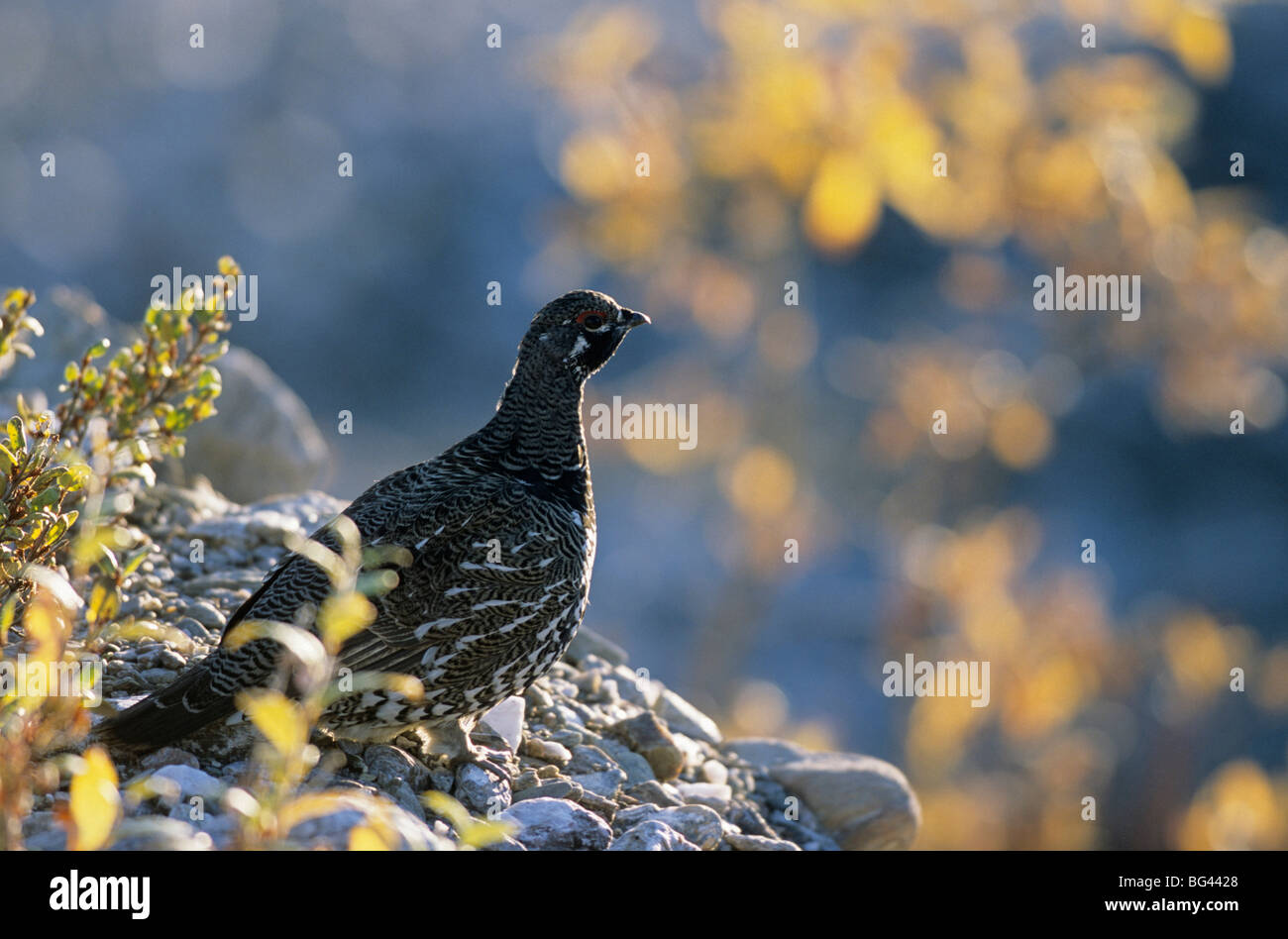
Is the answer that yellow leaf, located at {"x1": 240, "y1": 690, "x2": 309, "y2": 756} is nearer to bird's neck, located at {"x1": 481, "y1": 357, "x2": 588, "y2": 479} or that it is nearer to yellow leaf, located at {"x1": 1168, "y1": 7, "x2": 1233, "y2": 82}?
bird's neck, located at {"x1": 481, "y1": 357, "x2": 588, "y2": 479}

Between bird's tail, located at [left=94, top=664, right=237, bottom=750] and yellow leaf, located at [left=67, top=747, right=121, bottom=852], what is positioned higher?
bird's tail, located at [left=94, top=664, right=237, bottom=750]

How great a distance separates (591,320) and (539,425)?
2.13 ft

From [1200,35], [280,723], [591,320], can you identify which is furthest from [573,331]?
[280,723]

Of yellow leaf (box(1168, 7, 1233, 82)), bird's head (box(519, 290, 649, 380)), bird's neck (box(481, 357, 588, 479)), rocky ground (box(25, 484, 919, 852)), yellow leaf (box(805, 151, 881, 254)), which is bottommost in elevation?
rocky ground (box(25, 484, 919, 852))

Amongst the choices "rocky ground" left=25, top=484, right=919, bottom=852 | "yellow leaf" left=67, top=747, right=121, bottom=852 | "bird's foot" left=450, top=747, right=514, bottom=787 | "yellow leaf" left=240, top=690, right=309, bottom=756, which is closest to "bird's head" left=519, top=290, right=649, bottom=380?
"rocky ground" left=25, top=484, right=919, bottom=852

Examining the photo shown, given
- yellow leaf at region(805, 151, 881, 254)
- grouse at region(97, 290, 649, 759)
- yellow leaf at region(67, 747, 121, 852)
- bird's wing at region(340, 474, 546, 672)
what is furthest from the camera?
yellow leaf at region(805, 151, 881, 254)

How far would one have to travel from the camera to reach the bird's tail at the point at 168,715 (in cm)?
529

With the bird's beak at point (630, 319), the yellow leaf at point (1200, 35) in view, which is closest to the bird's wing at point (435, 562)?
the bird's beak at point (630, 319)

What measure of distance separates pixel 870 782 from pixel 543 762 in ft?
6.64

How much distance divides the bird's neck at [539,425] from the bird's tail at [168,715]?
1939 millimetres

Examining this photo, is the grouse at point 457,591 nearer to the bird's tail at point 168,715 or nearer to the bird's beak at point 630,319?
the bird's tail at point 168,715

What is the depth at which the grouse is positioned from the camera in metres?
5.39

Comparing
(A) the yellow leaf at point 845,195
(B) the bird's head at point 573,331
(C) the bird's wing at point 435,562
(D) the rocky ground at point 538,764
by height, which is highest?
(A) the yellow leaf at point 845,195

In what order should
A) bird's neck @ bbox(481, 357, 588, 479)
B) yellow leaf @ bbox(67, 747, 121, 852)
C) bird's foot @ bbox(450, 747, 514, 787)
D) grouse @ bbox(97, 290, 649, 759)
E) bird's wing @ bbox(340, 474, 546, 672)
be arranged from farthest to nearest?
bird's neck @ bbox(481, 357, 588, 479) < bird's foot @ bbox(450, 747, 514, 787) < bird's wing @ bbox(340, 474, 546, 672) < grouse @ bbox(97, 290, 649, 759) < yellow leaf @ bbox(67, 747, 121, 852)
